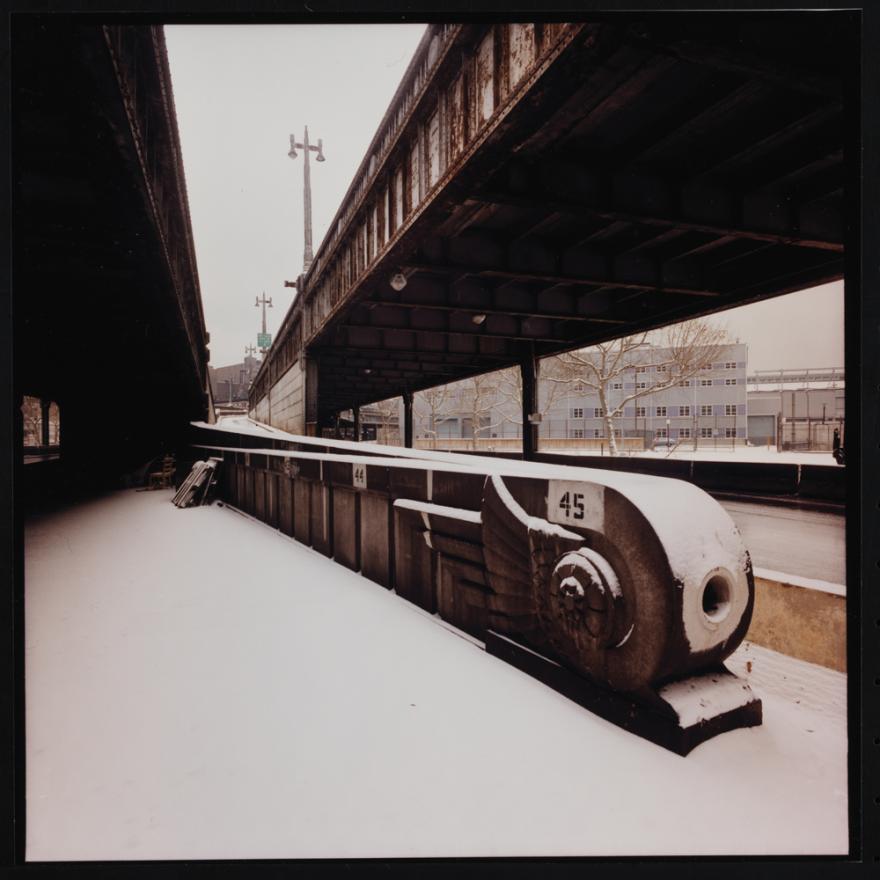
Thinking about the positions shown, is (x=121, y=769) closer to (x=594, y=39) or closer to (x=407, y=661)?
(x=407, y=661)

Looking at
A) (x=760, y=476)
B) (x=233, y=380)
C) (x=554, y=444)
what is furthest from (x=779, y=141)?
(x=233, y=380)

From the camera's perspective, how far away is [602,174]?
5.55 metres

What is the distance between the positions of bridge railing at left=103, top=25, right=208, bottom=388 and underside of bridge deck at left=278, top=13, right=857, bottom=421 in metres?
2.47

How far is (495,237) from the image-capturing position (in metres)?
8.02

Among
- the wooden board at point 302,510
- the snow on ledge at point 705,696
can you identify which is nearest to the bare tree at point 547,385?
the wooden board at point 302,510

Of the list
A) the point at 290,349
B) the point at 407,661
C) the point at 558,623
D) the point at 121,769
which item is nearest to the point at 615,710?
the point at 558,623

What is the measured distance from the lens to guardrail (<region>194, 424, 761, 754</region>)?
2062 millimetres

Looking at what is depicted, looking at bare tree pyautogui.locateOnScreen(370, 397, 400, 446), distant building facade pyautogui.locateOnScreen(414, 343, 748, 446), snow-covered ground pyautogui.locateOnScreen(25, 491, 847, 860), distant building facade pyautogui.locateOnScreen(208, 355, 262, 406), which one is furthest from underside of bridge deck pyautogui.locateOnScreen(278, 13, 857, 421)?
distant building facade pyautogui.locateOnScreen(208, 355, 262, 406)

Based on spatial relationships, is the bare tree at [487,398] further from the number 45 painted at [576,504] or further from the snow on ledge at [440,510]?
the number 45 painted at [576,504]

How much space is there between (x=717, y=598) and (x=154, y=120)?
5842mm

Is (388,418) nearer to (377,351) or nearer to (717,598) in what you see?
(377,351)

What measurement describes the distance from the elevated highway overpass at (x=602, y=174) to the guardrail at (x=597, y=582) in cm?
207

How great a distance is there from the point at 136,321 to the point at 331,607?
28.9ft

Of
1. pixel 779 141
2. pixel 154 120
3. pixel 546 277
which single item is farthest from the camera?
pixel 546 277
